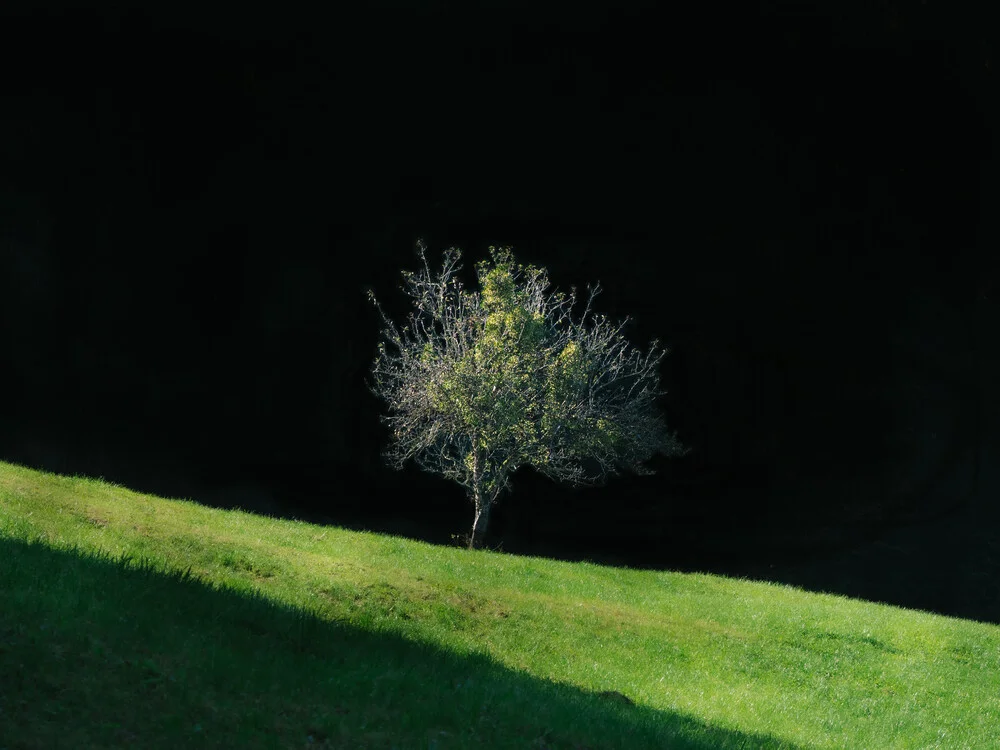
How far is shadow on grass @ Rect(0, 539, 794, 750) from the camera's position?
830cm

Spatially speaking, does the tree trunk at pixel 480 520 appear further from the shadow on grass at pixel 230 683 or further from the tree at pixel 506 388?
the shadow on grass at pixel 230 683

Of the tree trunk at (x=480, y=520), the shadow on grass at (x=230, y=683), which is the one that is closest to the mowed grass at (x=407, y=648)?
the shadow on grass at (x=230, y=683)

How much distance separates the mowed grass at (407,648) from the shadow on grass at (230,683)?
0.03m

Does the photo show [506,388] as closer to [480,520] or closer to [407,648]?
[480,520]

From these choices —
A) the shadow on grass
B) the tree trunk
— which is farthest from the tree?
the shadow on grass

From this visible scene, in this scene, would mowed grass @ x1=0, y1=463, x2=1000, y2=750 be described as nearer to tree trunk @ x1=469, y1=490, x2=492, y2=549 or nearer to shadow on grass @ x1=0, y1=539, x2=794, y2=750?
shadow on grass @ x1=0, y1=539, x2=794, y2=750

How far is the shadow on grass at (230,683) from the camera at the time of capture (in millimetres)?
8305

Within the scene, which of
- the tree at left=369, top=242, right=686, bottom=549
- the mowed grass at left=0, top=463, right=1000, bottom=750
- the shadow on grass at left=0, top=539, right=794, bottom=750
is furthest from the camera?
the tree at left=369, top=242, right=686, bottom=549

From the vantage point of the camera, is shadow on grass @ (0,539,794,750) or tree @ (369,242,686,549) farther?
tree @ (369,242,686,549)

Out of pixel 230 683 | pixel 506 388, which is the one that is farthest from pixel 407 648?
pixel 506 388

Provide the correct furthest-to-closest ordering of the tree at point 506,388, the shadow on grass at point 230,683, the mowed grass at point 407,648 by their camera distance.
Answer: the tree at point 506,388
the mowed grass at point 407,648
the shadow on grass at point 230,683

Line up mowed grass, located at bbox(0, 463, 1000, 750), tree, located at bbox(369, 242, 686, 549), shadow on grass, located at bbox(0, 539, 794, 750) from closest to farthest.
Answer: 1. shadow on grass, located at bbox(0, 539, 794, 750)
2. mowed grass, located at bbox(0, 463, 1000, 750)
3. tree, located at bbox(369, 242, 686, 549)

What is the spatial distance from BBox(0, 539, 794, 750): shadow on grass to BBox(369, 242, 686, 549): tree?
15.1 m

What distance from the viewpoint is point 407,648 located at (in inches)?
518
